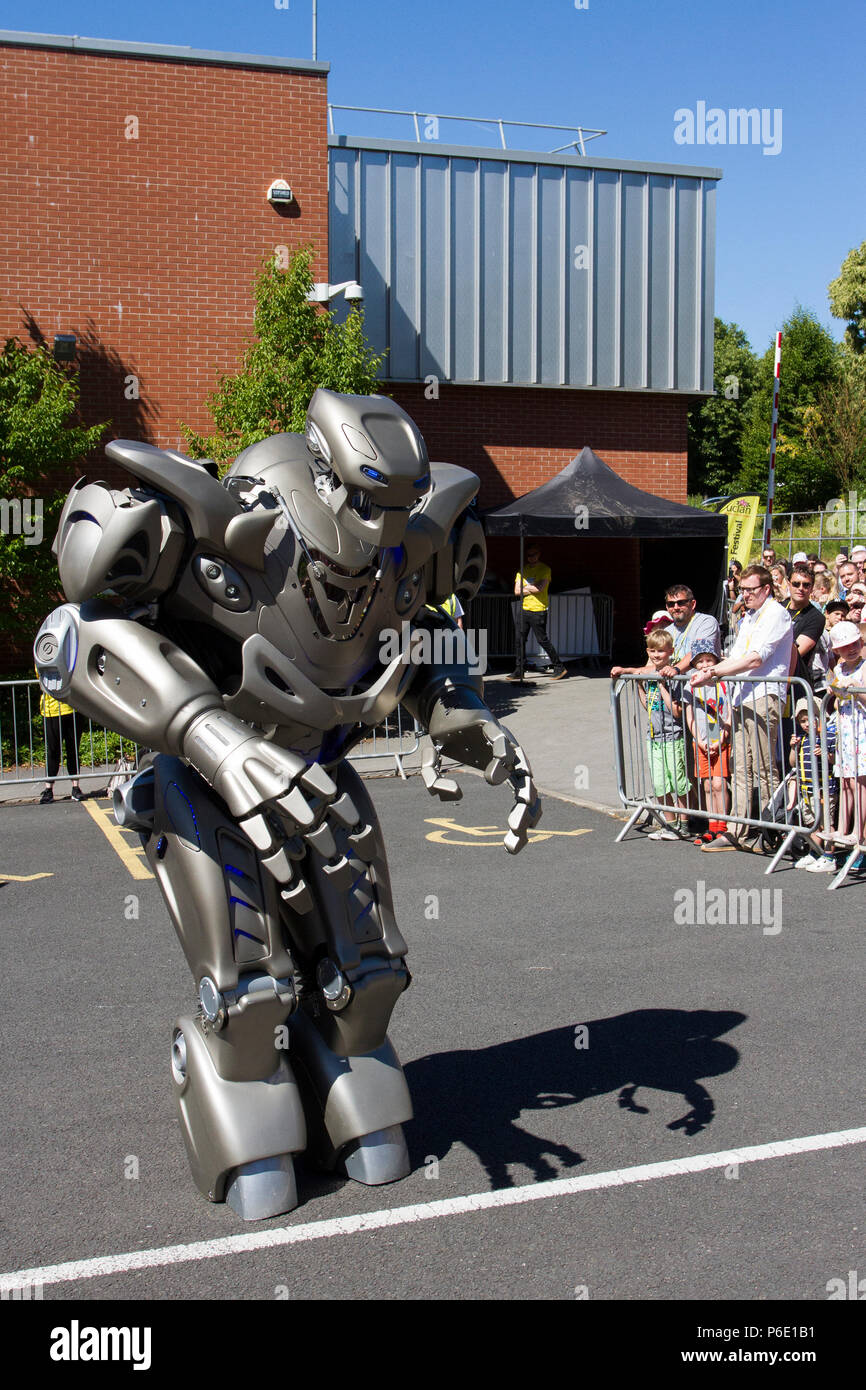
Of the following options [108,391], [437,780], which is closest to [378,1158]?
[437,780]

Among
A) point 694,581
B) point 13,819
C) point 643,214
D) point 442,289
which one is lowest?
point 13,819

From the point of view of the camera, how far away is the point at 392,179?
17.6 metres

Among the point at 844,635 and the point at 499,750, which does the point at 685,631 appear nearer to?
the point at 844,635

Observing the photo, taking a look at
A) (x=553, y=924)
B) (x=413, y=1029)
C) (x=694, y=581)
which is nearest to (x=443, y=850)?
(x=553, y=924)

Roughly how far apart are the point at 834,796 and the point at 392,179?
42.1 feet

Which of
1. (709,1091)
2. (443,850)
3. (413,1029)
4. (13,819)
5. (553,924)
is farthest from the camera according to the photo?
(13,819)

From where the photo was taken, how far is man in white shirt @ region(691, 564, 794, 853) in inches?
325

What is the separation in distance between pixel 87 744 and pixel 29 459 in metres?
3.05

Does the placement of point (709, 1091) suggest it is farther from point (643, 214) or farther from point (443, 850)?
point (643, 214)

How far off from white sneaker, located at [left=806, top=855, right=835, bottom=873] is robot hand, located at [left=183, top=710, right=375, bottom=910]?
211 inches

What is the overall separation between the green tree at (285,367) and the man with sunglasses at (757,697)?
5880mm

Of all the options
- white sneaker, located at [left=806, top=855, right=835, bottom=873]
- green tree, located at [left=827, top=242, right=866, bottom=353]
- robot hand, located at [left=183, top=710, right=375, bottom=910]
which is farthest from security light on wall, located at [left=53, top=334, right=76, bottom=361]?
green tree, located at [left=827, top=242, right=866, bottom=353]

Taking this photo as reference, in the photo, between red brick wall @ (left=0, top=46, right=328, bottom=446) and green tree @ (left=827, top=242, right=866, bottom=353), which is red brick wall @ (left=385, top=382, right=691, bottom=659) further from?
green tree @ (left=827, top=242, right=866, bottom=353)

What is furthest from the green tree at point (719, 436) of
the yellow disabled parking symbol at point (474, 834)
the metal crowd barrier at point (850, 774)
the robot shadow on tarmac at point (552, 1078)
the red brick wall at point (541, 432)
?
the robot shadow on tarmac at point (552, 1078)
